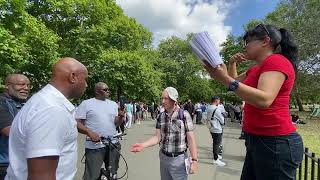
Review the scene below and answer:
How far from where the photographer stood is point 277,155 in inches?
123

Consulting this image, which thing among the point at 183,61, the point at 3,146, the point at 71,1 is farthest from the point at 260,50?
the point at 183,61

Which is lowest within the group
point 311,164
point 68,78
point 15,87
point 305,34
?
point 311,164

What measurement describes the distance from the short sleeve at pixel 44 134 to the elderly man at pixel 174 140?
3087mm

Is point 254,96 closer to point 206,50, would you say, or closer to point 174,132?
point 206,50

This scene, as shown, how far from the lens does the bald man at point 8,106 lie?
486 centimetres

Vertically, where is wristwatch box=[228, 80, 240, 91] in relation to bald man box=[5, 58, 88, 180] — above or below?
above

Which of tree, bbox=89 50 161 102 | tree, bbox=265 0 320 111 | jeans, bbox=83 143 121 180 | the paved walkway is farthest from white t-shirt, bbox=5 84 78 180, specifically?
tree, bbox=89 50 161 102

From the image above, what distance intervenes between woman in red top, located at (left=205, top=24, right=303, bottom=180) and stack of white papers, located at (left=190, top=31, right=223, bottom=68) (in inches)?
2.3

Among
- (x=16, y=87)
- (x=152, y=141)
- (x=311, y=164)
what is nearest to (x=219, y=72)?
(x=152, y=141)

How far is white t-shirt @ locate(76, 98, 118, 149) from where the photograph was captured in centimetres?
716

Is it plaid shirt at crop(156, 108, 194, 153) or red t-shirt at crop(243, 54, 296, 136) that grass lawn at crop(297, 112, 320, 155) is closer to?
plaid shirt at crop(156, 108, 194, 153)

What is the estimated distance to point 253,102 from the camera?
114 inches

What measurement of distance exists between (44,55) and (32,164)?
1033 inches

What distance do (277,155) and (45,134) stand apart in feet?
5.20
